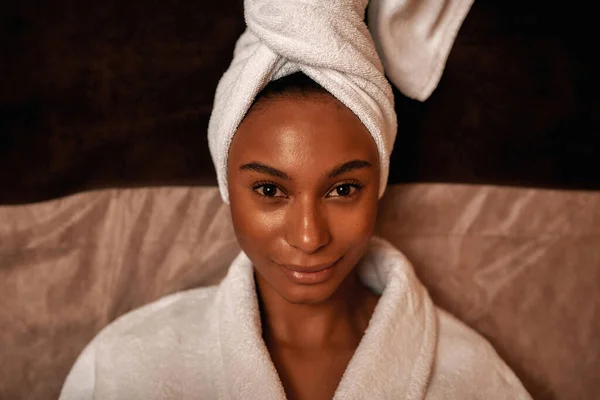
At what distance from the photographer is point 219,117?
0.94 meters

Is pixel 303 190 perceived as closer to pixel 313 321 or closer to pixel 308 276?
pixel 308 276

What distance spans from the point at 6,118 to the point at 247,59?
1.58ft

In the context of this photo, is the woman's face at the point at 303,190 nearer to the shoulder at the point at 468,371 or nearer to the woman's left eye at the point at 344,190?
the woman's left eye at the point at 344,190

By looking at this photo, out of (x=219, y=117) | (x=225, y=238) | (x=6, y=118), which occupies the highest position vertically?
(x=219, y=117)

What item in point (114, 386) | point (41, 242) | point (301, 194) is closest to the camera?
point (301, 194)

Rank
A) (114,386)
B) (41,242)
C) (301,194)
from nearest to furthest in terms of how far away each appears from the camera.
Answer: (301,194) < (114,386) < (41,242)

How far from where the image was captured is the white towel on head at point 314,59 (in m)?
0.85

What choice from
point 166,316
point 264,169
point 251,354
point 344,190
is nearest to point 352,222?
point 344,190

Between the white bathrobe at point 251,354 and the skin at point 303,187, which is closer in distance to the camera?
the skin at point 303,187

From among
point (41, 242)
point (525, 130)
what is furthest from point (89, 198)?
point (525, 130)

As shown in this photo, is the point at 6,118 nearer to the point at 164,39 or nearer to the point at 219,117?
the point at 164,39

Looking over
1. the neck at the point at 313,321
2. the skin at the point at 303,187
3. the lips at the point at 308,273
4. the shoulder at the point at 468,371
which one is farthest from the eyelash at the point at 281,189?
the shoulder at the point at 468,371

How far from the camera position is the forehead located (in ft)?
2.77

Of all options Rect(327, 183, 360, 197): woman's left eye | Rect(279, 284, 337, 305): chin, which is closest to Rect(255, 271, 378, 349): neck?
Rect(279, 284, 337, 305): chin
